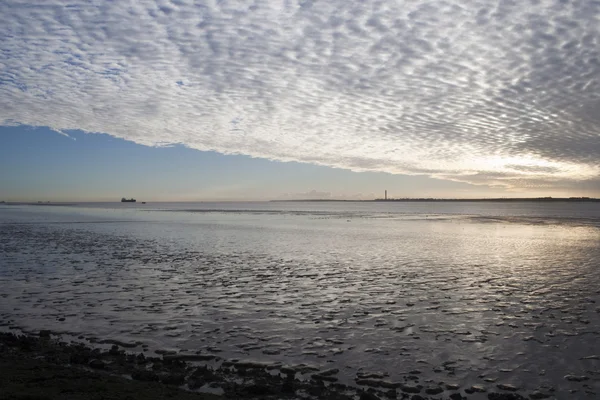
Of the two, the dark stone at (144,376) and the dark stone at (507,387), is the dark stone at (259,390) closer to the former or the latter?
the dark stone at (144,376)

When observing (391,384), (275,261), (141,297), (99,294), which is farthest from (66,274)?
(391,384)

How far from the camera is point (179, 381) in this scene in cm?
1012

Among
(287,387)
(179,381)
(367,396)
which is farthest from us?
(179,381)

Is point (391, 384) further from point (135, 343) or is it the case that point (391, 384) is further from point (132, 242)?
point (132, 242)

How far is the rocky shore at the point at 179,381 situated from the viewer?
360 inches

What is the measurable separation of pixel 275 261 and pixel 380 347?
58.9 feet

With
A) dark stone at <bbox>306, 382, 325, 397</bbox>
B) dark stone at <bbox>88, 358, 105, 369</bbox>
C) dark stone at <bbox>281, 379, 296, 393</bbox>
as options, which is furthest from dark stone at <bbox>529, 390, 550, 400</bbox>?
dark stone at <bbox>88, 358, 105, 369</bbox>

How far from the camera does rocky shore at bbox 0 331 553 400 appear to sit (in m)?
9.14

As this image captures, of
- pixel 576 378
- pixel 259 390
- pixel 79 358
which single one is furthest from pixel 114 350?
pixel 576 378

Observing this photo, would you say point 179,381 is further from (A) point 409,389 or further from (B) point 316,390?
(A) point 409,389

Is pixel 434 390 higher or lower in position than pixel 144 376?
lower

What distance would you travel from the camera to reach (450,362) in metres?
11.6

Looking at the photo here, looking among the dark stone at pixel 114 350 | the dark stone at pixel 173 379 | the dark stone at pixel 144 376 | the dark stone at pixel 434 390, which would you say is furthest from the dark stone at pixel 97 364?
the dark stone at pixel 434 390

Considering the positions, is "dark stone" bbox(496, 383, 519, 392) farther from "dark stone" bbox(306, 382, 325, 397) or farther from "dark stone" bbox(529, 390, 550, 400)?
"dark stone" bbox(306, 382, 325, 397)
